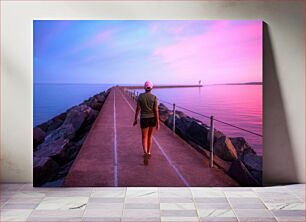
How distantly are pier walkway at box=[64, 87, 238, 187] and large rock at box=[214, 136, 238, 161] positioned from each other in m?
0.19

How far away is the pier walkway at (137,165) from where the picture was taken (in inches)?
221

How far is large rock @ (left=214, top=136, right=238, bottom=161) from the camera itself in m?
5.58

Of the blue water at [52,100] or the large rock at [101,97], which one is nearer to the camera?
the blue water at [52,100]

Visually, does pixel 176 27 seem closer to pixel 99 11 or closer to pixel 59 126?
pixel 99 11

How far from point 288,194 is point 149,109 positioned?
191 centimetres

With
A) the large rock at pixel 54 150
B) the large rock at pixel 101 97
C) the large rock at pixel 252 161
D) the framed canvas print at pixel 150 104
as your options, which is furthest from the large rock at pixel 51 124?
the large rock at pixel 252 161

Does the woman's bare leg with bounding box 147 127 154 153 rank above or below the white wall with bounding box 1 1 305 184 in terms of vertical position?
below

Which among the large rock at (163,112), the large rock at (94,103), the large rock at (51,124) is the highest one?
the large rock at (94,103)

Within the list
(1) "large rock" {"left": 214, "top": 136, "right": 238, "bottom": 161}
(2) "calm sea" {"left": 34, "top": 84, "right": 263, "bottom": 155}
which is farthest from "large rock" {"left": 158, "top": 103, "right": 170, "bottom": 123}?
(1) "large rock" {"left": 214, "top": 136, "right": 238, "bottom": 161}

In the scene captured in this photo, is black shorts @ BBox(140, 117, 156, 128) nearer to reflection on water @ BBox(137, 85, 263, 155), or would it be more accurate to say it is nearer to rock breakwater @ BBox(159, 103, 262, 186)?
rock breakwater @ BBox(159, 103, 262, 186)

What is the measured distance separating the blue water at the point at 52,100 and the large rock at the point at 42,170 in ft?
1.49

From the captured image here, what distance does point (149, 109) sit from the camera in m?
5.69

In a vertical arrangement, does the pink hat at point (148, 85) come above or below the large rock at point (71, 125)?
above

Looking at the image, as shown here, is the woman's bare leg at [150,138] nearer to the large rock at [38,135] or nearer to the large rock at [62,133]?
the large rock at [62,133]
